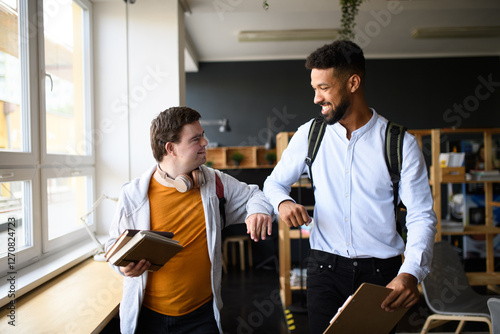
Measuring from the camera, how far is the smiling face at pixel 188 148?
183cm

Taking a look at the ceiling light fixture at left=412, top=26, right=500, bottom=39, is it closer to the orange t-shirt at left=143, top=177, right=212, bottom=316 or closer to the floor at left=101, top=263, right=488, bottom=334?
the floor at left=101, top=263, right=488, bottom=334

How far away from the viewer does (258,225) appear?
1.62 meters

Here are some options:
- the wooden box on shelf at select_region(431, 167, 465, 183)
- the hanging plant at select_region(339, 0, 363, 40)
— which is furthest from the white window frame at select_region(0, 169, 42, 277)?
the wooden box on shelf at select_region(431, 167, 465, 183)

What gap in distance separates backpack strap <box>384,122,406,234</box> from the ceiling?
2.80m

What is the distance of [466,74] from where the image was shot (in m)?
7.21

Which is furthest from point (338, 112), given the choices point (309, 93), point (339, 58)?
point (309, 93)

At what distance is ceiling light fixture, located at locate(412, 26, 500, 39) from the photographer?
5723 mm

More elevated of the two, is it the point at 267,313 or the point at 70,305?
the point at 70,305

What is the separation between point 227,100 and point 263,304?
3.88 metres

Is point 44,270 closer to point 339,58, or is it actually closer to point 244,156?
point 339,58

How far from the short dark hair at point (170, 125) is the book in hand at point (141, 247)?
474 mm

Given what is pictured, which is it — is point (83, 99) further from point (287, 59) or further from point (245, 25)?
point (287, 59)

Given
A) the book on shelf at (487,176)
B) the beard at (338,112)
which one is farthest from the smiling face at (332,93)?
the book on shelf at (487,176)

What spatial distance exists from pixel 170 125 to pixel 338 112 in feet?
2.54
